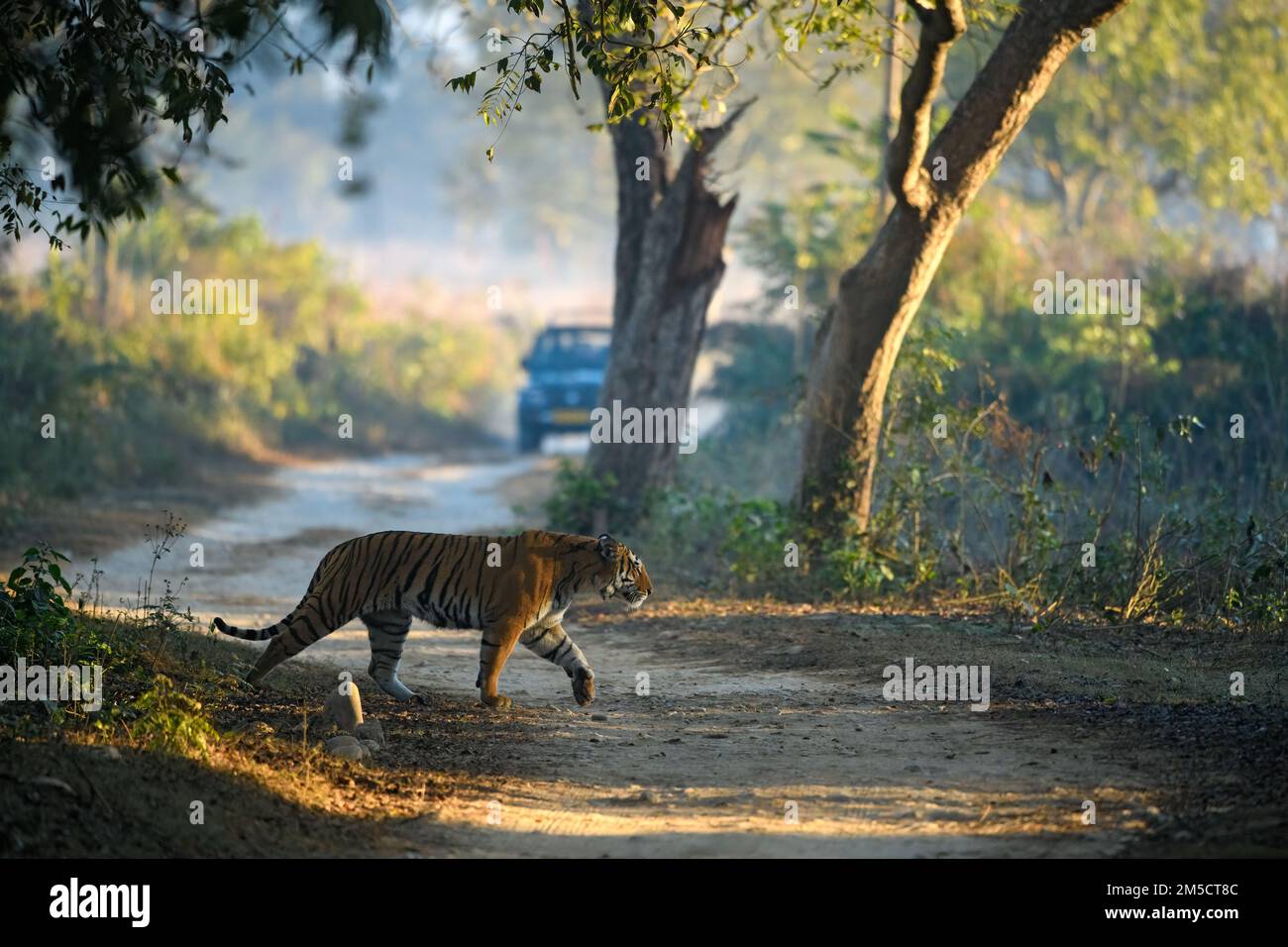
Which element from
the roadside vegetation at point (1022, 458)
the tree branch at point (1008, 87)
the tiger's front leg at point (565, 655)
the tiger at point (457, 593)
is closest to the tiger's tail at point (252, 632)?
the tiger at point (457, 593)

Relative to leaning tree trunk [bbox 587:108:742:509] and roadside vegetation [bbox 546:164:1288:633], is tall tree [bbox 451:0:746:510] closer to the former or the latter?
leaning tree trunk [bbox 587:108:742:509]

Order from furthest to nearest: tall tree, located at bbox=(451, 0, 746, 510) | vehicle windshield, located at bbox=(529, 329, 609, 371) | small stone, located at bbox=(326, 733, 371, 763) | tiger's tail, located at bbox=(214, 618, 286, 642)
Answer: vehicle windshield, located at bbox=(529, 329, 609, 371) → tall tree, located at bbox=(451, 0, 746, 510) → tiger's tail, located at bbox=(214, 618, 286, 642) → small stone, located at bbox=(326, 733, 371, 763)

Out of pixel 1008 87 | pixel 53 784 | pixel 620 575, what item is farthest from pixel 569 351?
pixel 53 784

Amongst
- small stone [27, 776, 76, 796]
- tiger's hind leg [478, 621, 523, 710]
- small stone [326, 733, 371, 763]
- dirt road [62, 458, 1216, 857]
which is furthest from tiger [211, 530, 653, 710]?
small stone [27, 776, 76, 796]

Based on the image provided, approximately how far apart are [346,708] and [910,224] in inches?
252

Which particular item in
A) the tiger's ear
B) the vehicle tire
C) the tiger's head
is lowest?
the tiger's head

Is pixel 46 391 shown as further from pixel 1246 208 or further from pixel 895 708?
pixel 1246 208

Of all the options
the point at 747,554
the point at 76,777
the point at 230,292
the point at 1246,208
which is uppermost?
the point at 1246,208

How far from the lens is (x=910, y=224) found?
1198cm

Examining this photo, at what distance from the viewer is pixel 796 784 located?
7.21m

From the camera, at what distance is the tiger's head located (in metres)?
8.95

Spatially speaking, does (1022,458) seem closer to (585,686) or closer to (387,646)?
(585,686)

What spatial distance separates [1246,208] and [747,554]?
22491 millimetres
